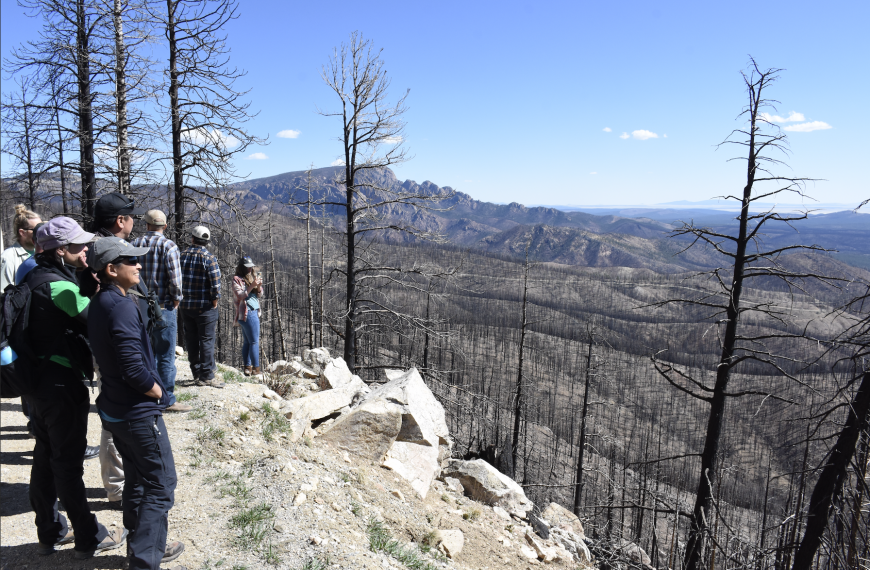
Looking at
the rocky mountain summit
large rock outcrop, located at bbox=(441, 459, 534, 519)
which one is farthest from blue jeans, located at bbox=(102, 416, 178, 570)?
large rock outcrop, located at bbox=(441, 459, 534, 519)

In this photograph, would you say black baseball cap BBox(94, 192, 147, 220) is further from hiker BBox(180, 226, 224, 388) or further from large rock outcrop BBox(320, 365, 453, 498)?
large rock outcrop BBox(320, 365, 453, 498)

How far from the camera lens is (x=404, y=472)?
6.81 metres

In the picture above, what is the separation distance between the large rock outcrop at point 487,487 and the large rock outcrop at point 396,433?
1.26ft

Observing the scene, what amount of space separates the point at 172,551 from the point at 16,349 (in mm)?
1777

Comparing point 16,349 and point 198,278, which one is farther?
point 198,278

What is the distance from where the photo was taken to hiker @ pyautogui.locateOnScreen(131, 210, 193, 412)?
5.26 meters

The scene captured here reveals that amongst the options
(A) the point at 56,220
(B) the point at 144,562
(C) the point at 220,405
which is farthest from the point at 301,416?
(A) the point at 56,220

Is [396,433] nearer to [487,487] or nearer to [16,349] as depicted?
[487,487]

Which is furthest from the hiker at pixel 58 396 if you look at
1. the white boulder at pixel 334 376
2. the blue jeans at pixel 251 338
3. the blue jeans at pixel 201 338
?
the white boulder at pixel 334 376

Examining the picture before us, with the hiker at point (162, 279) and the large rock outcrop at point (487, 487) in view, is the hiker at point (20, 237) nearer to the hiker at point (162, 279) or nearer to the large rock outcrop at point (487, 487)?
the hiker at point (162, 279)

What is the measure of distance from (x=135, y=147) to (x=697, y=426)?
10213 centimetres

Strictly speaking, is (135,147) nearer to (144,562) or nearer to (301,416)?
(301,416)

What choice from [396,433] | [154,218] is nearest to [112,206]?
[154,218]

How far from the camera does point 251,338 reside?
8633 millimetres
